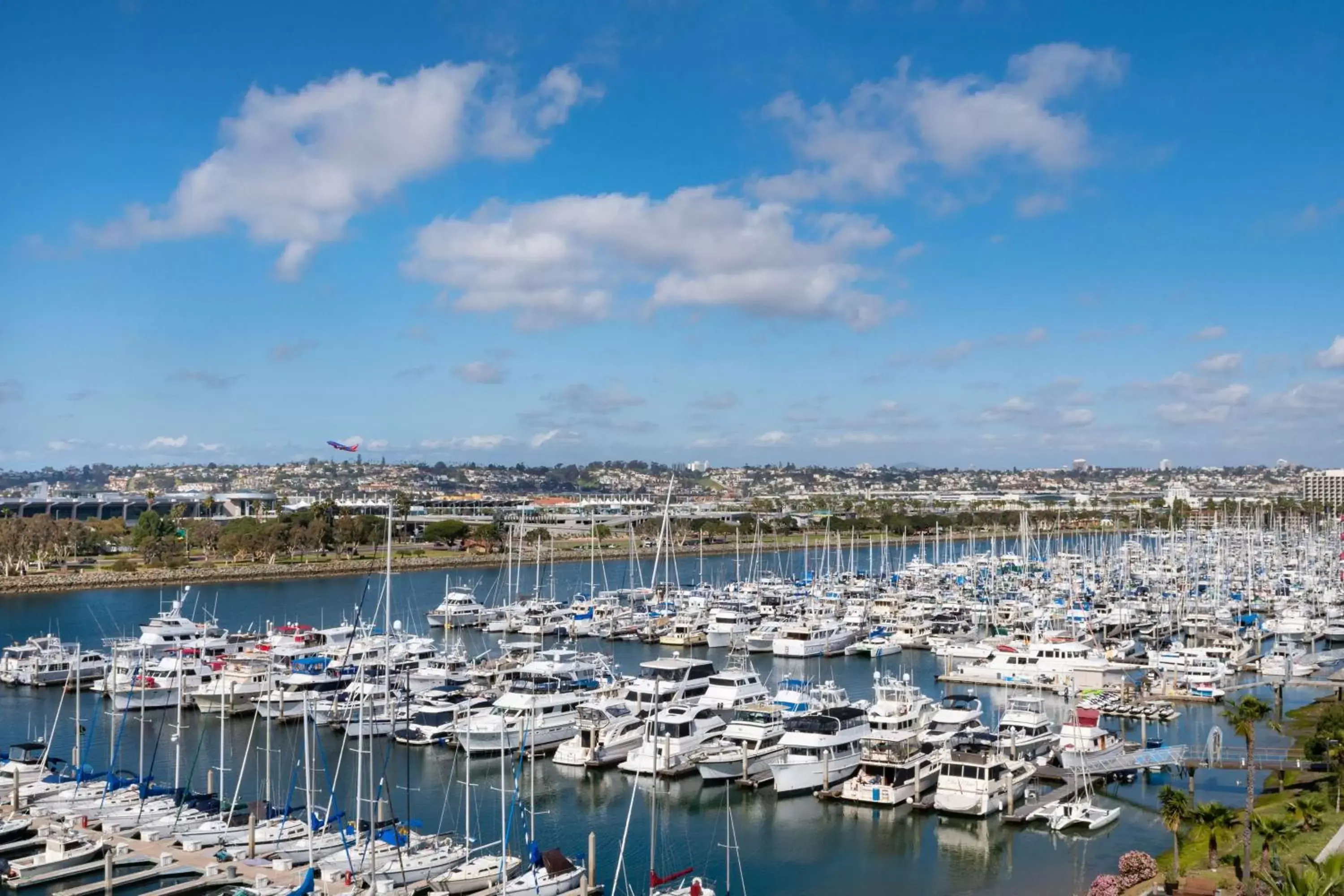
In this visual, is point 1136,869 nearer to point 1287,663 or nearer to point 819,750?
point 819,750

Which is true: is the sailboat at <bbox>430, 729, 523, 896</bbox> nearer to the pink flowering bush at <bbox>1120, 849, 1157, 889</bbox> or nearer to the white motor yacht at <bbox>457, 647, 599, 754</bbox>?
the white motor yacht at <bbox>457, 647, 599, 754</bbox>

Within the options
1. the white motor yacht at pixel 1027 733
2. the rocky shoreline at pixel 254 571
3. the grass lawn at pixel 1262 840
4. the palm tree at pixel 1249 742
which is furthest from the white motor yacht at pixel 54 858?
the rocky shoreline at pixel 254 571

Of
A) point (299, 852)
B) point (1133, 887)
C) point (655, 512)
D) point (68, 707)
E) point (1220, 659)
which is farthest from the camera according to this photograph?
point (655, 512)

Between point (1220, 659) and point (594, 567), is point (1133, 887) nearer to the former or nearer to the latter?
point (1220, 659)

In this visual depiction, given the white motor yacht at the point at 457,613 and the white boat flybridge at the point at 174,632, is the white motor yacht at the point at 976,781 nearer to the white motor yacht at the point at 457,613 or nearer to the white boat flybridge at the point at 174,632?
the white boat flybridge at the point at 174,632

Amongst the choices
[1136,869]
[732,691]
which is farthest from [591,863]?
[732,691]

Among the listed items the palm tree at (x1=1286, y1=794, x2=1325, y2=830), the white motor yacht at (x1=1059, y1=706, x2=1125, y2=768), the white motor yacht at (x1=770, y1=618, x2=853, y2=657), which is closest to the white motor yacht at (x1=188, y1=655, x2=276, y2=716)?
the white motor yacht at (x1=770, y1=618, x2=853, y2=657)

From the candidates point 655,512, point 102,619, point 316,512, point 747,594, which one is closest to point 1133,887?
point 747,594
